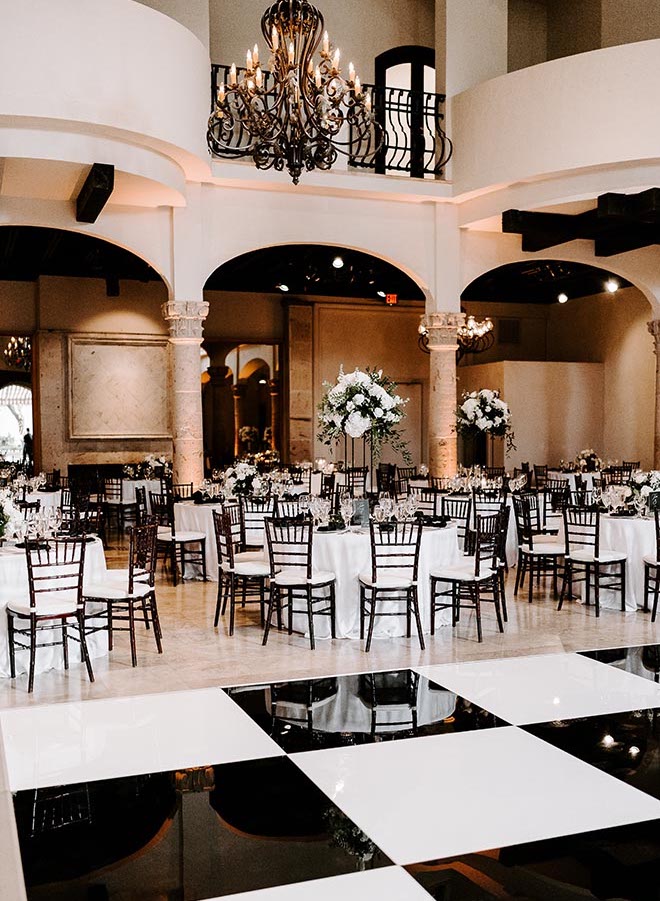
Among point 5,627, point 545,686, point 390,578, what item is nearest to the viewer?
point 545,686

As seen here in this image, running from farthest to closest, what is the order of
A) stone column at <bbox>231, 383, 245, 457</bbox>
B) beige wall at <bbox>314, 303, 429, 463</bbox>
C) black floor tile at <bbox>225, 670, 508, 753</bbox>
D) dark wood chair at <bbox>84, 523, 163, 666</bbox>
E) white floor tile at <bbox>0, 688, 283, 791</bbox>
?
stone column at <bbox>231, 383, 245, 457</bbox> < beige wall at <bbox>314, 303, 429, 463</bbox> < dark wood chair at <bbox>84, 523, 163, 666</bbox> < black floor tile at <bbox>225, 670, 508, 753</bbox> < white floor tile at <bbox>0, 688, 283, 791</bbox>

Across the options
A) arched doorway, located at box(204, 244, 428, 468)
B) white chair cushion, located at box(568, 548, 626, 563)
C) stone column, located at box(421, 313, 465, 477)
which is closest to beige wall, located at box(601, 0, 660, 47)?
arched doorway, located at box(204, 244, 428, 468)

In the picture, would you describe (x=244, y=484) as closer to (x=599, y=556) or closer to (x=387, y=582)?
(x=387, y=582)

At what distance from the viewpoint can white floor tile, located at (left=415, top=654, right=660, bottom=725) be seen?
509 centimetres

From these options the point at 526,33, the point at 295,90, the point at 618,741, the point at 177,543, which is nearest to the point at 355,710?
the point at 618,741

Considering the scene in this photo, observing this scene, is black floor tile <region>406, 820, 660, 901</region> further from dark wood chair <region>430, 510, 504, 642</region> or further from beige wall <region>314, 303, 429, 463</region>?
beige wall <region>314, 303, 429, 463</region>

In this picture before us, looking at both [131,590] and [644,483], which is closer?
[131,590]

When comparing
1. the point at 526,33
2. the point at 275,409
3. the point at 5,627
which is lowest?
the point at 5,627

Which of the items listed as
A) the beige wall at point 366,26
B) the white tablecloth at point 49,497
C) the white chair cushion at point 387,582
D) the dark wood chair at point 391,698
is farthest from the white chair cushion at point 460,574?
the beige wall at point 366,26

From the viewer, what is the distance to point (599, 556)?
7941mm

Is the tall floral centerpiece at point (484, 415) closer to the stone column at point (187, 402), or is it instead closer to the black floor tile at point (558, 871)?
the stone column at point (187, 402)

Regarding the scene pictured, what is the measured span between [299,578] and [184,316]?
5417 mm

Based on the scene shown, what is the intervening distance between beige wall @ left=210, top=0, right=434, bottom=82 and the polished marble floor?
32.6ft

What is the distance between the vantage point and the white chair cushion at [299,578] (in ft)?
22.2
